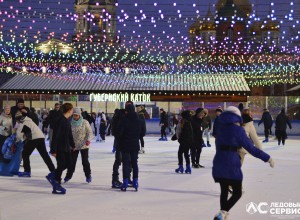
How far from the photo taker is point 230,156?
7.59 m

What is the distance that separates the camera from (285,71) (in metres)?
50.0

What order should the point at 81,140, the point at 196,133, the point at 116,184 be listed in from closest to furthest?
the point at 116,184 < the point at 81,140 < the point at 196,133

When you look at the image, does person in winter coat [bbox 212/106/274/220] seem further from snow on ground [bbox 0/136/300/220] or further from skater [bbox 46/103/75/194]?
skater [bbox 46/103/75/194]

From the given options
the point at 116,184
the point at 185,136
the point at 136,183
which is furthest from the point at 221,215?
the point at 185,136

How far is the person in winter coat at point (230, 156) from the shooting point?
7.57 m

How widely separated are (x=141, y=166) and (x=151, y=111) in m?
26.6

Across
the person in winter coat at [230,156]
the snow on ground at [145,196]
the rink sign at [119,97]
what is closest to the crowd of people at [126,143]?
the person in winter coat at [230,156]

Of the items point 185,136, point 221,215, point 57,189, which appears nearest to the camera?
point 221,215

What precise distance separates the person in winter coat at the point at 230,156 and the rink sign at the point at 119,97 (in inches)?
1379

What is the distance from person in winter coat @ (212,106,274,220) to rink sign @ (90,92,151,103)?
35038 mm

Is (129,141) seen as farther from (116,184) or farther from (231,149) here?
(231,149)

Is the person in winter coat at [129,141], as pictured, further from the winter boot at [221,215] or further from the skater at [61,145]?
the winter boot at [221,215]

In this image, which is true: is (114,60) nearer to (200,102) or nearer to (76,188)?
(200,102)

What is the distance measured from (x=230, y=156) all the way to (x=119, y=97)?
117 feet
